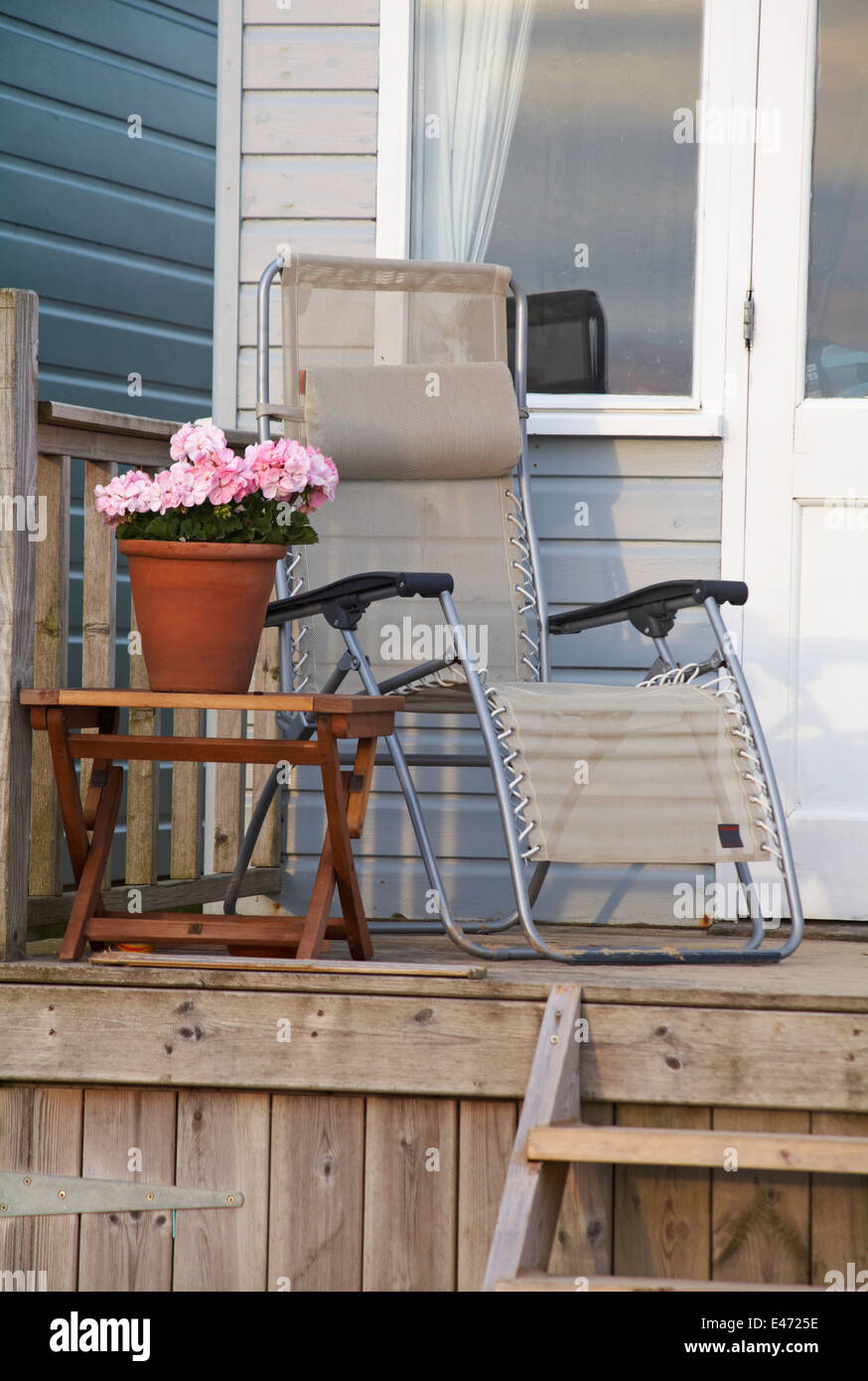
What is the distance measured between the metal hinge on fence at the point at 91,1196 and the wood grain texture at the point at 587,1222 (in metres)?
0.48

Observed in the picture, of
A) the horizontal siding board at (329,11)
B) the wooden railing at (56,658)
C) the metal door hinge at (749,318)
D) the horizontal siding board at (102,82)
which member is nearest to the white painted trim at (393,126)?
the horizontal siding board at (329,11)

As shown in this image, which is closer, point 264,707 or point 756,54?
point 264,707

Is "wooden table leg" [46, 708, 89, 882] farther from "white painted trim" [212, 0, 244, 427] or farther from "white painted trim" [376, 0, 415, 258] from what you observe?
"white painted trim" [376, 0, 415, 258]

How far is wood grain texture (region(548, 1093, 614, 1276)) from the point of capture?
2182 mm

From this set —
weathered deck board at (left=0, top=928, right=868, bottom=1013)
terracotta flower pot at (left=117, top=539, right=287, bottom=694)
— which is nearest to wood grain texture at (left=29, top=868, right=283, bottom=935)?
weathered deck board at (left=0, top=928, right=868, bottom=1013)

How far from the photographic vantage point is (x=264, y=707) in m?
2.30

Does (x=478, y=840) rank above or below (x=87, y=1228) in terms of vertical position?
above

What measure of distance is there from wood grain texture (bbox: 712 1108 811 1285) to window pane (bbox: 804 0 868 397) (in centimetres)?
182

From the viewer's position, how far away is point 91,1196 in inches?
87.7

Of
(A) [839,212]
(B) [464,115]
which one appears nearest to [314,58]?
(B) [464,115]

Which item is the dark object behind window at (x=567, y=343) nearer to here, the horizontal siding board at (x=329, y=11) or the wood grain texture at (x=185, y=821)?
the horizontal siding board at (x=329, y=11)

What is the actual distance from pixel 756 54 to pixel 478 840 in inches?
72.7
